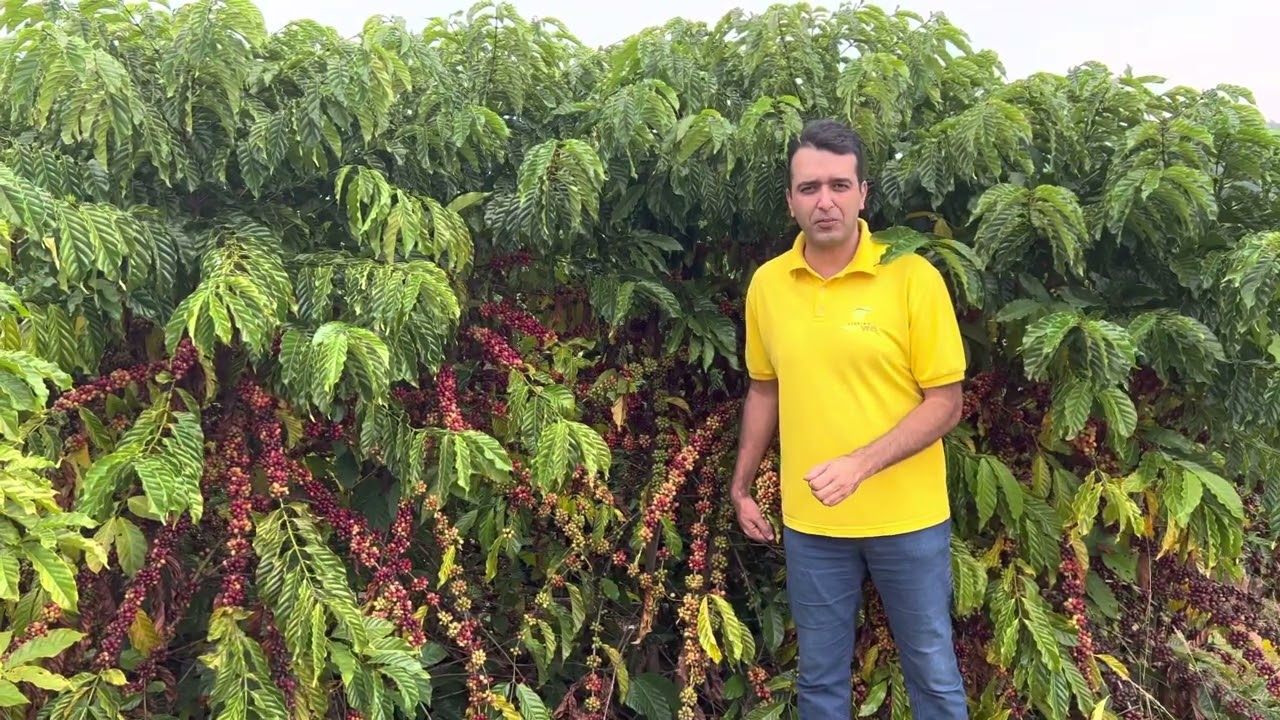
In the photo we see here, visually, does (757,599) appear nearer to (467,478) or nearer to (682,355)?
(682,355)

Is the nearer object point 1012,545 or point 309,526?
point 309,526

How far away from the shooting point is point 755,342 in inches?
78.8

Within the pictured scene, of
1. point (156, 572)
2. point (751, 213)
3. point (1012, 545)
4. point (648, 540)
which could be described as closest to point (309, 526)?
point (156, 572)

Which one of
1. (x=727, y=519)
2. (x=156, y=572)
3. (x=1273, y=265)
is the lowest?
(x=727, y=519)

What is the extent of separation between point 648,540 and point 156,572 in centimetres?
105

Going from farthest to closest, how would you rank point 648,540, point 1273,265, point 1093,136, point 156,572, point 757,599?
point 757,599 → point 648,540 → point 1093,136 → point 156,572 → point 1273,265

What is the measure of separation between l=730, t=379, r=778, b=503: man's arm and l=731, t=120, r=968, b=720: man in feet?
0.27

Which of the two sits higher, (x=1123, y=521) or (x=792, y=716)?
(x=1123, y=521)

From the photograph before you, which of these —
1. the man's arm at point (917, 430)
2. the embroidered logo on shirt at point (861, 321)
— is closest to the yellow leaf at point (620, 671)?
the man's arm at point (917, 430)

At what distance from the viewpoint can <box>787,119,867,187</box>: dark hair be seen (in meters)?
1.73

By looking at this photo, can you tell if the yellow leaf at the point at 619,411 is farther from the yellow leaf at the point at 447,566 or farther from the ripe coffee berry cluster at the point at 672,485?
the yellow leaf at the point at 447,566

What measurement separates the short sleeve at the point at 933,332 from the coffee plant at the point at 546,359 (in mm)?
69

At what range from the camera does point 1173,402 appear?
1979mm

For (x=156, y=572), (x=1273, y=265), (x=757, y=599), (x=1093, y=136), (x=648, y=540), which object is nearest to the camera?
(x=1273, y=265)
